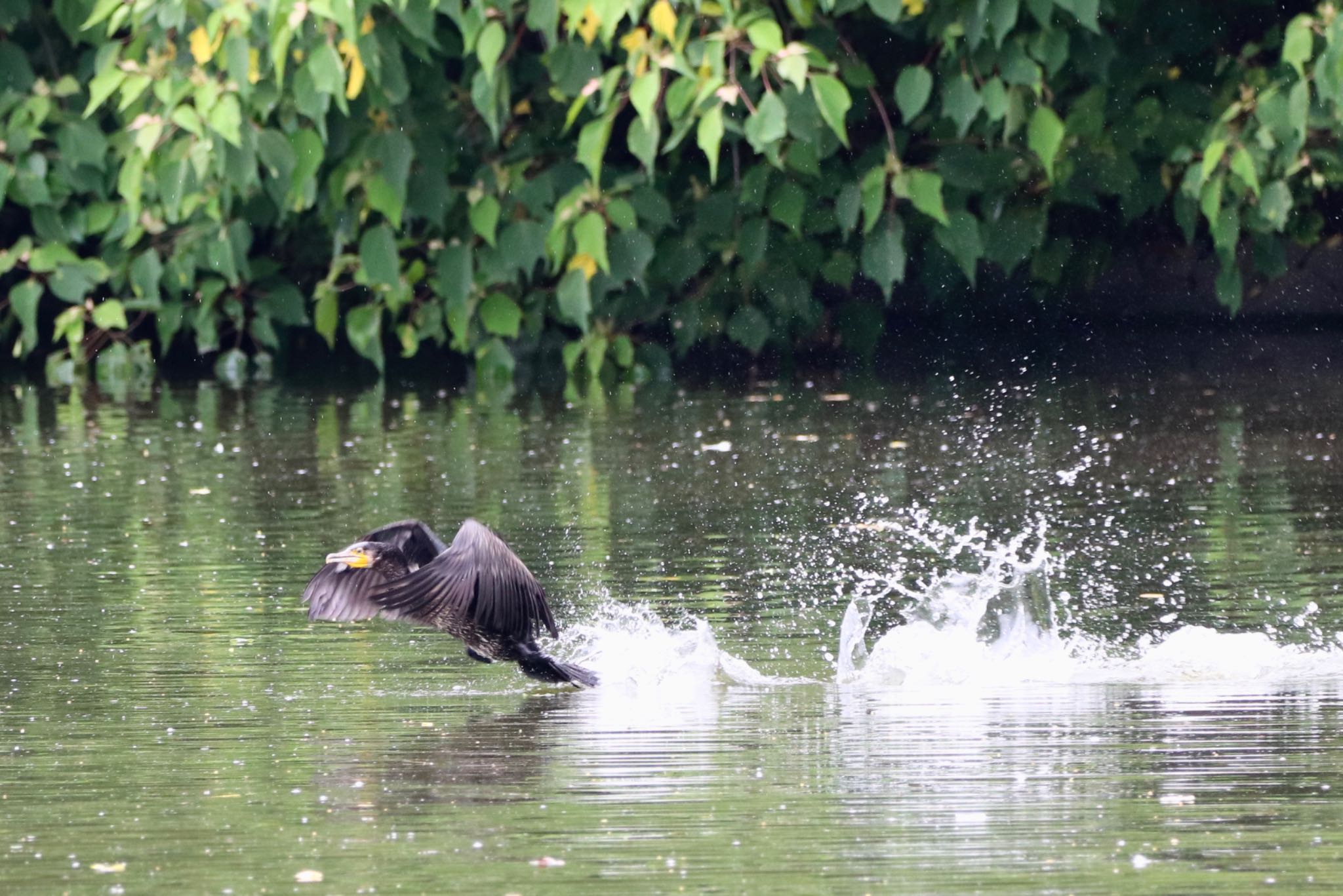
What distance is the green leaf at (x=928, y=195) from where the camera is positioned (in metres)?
12.6

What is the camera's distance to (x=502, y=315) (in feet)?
43.9

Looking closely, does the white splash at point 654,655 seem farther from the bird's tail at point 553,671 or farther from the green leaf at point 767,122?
the green leaf at point 767,122

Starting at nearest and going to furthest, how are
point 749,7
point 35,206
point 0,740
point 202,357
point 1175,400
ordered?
point 0,740
point 1175,400
point 749,7
point 35,206
point 202,357

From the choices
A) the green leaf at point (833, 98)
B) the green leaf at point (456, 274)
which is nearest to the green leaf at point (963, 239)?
the green leaf at point (833, 98)

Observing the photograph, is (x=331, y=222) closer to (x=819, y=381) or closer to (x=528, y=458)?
(x=819, y=381)

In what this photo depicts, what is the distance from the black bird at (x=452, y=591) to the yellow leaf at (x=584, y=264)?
685 cm

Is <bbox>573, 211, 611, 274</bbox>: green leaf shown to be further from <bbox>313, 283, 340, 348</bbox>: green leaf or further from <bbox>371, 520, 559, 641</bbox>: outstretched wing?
<bbox>371, 520, 559, 641</bbox>: outstretched wing

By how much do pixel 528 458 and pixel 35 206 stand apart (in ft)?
18.6

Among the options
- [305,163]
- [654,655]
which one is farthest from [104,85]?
[654,655]

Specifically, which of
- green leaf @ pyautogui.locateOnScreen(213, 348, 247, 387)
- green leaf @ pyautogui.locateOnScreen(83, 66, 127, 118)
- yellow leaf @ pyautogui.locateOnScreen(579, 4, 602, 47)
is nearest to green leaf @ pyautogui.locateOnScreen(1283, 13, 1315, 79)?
yellow leaf @ pyautogui.locateOnScreen(579, 4, 602, 47)

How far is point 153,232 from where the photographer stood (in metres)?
14.1

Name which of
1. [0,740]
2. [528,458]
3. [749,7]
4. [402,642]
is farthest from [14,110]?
[0,740]

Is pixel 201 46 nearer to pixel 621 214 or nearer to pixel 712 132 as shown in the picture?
pixel 621 214

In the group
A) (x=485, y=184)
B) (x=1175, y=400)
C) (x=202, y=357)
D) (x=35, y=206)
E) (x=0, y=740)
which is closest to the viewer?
(x=0, y=740)
